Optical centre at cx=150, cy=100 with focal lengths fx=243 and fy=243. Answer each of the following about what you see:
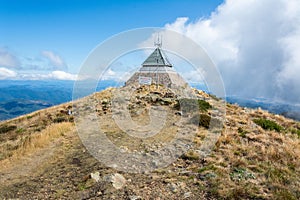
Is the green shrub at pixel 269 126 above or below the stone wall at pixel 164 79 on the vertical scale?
below

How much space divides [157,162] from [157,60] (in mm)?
32033

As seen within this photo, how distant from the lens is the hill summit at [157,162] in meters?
8.57

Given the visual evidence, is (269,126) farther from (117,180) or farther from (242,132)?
(117,180)

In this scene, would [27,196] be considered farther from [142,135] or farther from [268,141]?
[268,141]

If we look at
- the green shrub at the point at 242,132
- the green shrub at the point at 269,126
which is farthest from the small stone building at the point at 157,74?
the green shrub at the point at 242,132

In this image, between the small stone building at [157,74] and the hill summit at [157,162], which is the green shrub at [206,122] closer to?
the hill summit at [157,162]

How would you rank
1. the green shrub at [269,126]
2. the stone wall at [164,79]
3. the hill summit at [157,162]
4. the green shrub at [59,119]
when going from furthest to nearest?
the stone wall at [164,79] < the green shrub at [59,119] < the green shrub at [269,126] < the hill summit at [157,162]

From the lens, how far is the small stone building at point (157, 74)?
37.8 metres

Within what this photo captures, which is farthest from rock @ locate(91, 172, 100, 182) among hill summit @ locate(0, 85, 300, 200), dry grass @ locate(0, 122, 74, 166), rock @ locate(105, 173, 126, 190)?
dry grass @ locate(0, 122, 74, 166)

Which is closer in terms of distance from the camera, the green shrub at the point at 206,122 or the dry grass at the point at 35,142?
the dry grass at the point at 35,142

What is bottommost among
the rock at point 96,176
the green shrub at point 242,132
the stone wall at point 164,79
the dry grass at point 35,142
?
the dry grass at point 35,142

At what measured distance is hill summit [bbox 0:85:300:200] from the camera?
8570 millimetres

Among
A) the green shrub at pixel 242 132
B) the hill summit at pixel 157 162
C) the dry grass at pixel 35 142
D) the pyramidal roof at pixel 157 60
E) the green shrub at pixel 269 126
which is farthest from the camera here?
the pyramidal roof at pixel 157 60

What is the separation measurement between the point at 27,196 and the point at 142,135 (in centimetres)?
783
